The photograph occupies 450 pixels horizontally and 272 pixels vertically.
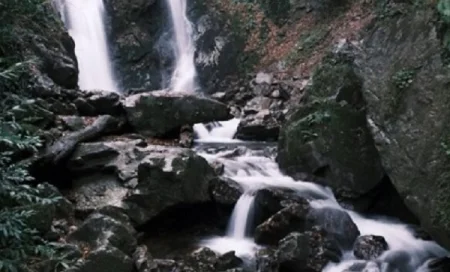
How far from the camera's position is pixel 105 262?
5629mm

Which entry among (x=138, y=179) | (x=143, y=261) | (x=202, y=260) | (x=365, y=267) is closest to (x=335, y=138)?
(x=365, y=267)

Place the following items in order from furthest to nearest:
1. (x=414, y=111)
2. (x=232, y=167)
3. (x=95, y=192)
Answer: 1. (x=232, y=167)
2. (x=95, y=192)
3. (x=414, y=111)

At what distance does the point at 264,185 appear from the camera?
8.56 m

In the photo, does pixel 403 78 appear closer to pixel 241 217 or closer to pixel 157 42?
pixel 241 217

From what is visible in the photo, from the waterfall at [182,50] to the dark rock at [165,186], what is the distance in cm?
1042

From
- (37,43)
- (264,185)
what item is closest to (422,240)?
(264,185)

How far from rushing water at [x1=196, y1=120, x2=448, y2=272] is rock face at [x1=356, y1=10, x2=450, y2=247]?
83cm

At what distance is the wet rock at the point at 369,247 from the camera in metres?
6.90

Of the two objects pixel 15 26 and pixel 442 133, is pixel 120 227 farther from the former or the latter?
pixel 15 26

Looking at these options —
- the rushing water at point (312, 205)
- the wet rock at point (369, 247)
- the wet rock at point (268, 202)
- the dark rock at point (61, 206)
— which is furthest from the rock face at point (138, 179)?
the wet rock at point (369, 247)

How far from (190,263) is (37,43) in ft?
21.4

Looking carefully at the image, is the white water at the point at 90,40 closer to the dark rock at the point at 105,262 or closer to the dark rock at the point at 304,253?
the dark rock at the point at 105,262

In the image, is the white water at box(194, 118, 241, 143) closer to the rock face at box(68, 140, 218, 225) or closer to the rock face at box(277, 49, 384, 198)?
the rock face at box(277, 49, 384, 198)

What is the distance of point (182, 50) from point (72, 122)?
11061mm
